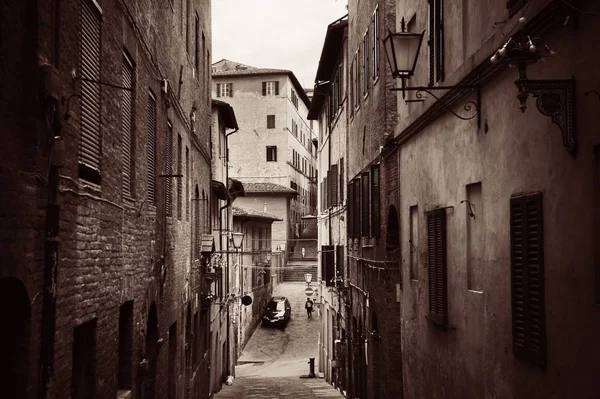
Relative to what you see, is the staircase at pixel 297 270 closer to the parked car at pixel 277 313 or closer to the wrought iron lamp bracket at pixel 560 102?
the parked car at pixel 277 313

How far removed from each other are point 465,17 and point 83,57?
4.84 m

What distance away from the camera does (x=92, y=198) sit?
887 centimetres

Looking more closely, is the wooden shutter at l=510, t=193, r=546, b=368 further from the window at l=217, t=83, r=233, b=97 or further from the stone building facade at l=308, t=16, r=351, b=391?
the window at l=217, t=83, r=233, b=97

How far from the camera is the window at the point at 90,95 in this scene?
8.57m

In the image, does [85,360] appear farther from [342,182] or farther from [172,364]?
[342,182]

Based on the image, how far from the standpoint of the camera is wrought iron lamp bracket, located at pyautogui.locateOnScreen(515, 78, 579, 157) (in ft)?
21.4

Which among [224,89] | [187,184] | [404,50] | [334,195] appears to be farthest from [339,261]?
[224,89]

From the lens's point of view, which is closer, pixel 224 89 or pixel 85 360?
pixel 85 360

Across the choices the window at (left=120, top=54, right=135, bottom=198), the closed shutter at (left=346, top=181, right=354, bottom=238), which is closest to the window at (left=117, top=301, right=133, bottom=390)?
the window at (left=120, top=54, right=135, bottom=198)

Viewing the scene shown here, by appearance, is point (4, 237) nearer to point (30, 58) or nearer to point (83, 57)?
point (30, 58)

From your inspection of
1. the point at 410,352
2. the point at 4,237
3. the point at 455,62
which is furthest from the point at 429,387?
the point at 4,237

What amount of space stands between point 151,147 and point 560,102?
28.8 feet

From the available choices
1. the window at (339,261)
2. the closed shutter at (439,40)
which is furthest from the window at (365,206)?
the closed shutter at (439,40)

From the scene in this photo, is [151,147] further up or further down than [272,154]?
further down
